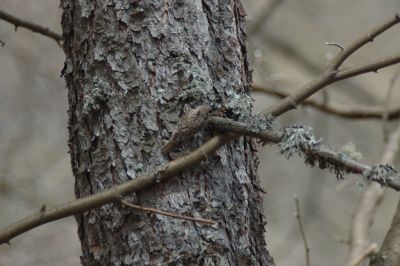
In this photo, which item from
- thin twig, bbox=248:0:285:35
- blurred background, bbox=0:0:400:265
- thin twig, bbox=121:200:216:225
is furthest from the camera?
thin twig, bbox=248:0:285:35

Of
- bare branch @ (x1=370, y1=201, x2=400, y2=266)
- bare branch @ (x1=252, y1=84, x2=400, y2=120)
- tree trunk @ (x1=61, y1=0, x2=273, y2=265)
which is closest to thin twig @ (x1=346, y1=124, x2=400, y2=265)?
bare branch @ (x1=252, y1=84, x2=400, y2=120)

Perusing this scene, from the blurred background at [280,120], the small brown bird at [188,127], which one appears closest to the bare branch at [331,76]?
the small brown bird at [188,127]

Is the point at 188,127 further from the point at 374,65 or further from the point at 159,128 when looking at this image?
the point at 374,65

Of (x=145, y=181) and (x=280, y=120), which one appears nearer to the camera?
(x=145, y=181)

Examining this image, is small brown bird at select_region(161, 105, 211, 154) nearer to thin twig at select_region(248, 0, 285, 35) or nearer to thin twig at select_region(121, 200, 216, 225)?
thin twig at select_region(121, 200, 216, 225)

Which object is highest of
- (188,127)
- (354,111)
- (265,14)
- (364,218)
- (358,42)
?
(265,14)

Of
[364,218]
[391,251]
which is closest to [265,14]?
[364,218]

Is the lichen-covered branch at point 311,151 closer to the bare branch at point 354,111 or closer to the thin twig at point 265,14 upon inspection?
the bare branch at point 354,111
